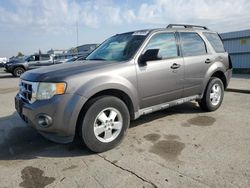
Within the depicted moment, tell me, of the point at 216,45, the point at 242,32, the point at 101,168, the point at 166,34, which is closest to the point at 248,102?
the point at 216,45

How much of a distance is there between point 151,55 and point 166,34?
→ 91cm

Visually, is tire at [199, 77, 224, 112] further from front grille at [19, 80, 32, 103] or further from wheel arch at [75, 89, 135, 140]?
front grille at [19, 80, 32, 103]

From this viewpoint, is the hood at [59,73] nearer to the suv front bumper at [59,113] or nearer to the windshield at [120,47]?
the suv front bumper at [59,113]

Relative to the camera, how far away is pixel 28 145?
4219mm

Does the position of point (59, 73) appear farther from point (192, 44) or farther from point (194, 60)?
point (192, 44)

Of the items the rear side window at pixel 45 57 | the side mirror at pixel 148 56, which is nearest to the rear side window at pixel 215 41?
the side mirror at pixel 148 56

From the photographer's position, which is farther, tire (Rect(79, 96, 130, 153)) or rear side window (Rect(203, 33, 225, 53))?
rear side window (Rect(203, 33, 225, 53))

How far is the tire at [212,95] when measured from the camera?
217 inches

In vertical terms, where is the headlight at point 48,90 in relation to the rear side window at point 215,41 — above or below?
below

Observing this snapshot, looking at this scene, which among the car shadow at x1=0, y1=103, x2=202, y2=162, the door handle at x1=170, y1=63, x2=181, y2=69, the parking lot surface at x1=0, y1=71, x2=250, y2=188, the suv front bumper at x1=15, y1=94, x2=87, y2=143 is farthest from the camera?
the door handle at x1=170, y1=63, x2=181, y2=69

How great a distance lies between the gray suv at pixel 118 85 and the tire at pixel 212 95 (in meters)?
0.02

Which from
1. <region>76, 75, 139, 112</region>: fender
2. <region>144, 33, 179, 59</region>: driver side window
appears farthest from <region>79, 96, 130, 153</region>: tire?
<region>144, 33, 179, 59</region>: driver side window

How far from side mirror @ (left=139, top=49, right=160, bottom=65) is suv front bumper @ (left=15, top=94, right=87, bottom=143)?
4.03 feet

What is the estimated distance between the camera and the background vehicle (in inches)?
753
